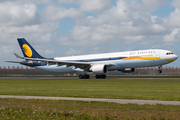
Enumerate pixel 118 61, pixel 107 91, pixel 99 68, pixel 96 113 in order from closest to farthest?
pixel 96 113
pixel 107 91
pixel 99 68
pixel 118 61

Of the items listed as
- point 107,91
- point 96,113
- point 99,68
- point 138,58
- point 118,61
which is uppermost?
point 138,58

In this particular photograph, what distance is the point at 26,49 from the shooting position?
6481cm

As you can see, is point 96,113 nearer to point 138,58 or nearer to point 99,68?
point 99,68

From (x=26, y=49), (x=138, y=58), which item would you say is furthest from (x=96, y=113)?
(x=26, y=49)

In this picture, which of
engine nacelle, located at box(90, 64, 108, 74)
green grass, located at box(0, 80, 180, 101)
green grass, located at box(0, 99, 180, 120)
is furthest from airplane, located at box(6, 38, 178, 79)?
green grass, located at box(0, 99, 180, 120)

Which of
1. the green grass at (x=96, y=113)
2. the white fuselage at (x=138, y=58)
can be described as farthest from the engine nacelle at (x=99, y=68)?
the green grass at (x=96, y=113)

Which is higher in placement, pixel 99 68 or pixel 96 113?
pixel 99 68

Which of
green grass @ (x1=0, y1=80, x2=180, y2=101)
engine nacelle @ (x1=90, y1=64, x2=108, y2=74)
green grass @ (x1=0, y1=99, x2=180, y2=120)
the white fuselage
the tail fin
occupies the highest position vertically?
the tail fin

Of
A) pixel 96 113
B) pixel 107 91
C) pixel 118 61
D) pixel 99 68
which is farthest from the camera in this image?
pixel 118 61

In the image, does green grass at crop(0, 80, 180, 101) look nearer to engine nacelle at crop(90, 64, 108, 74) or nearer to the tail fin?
engine nacelle at crop(90, 64, 108, 74)

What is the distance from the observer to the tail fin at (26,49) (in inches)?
2547

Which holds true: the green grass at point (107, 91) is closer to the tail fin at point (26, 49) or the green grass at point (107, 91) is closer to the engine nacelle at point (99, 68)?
the engine nacelle at point (99, 68)

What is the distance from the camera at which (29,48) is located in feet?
213

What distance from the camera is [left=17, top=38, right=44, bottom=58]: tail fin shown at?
2547 inches
